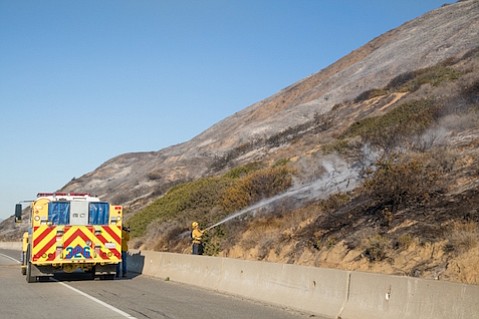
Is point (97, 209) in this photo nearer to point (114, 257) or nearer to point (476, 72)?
point (114, 257)

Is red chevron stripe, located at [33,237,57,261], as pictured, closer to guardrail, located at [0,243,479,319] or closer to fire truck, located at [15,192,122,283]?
fire truck, located at [15,192,122,283]

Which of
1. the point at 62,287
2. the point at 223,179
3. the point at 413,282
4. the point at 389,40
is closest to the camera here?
the point at 413,282

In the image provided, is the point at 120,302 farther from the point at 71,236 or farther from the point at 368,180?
the point at 368,180

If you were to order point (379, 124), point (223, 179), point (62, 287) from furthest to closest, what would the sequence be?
point (223, 179)
point (379, 124)
point (62, 287)

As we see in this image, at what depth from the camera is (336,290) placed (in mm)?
11609

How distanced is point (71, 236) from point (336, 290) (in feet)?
31.0

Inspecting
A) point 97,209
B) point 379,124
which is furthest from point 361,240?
point 379,124

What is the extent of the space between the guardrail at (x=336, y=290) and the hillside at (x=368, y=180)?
3.03 meters

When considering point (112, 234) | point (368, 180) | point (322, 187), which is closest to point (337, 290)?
point (112, 234)

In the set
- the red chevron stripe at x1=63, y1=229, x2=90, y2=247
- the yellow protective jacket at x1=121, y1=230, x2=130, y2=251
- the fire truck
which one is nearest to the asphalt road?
the fire truck

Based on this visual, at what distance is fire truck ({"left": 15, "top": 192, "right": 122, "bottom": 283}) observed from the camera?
18078 mm

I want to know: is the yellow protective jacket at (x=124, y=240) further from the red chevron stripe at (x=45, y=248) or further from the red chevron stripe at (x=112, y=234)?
the red chevron stripe at (x=45, y=248)

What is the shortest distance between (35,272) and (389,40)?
4901 cm

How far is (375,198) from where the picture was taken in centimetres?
1992
